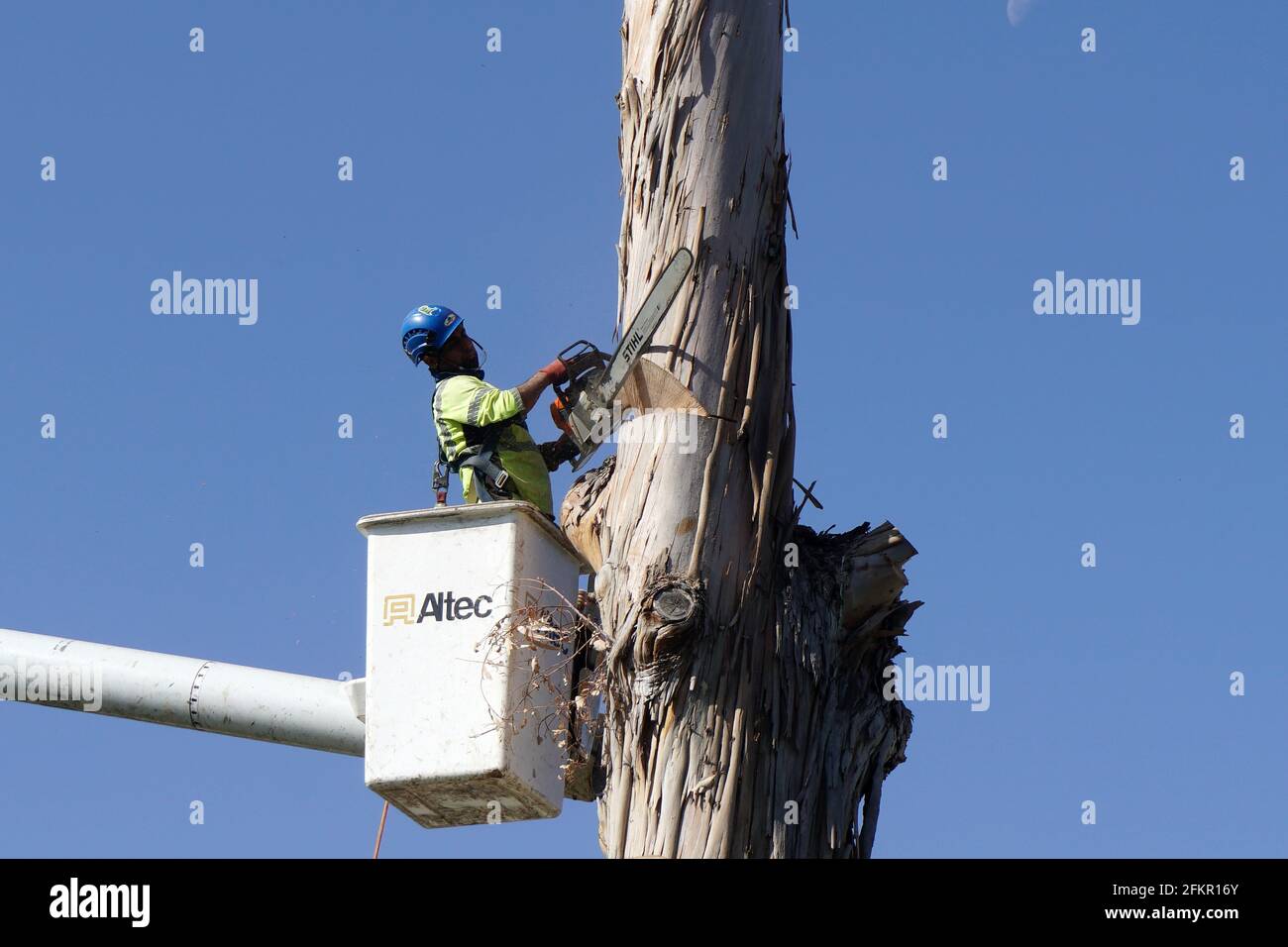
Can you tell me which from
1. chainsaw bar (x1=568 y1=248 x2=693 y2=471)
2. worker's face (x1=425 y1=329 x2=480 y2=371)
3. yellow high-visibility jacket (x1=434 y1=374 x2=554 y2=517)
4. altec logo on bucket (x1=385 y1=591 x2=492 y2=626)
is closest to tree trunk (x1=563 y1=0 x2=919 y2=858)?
chainsaw bar (x1=568 y1=248 x2=693 y2=471)

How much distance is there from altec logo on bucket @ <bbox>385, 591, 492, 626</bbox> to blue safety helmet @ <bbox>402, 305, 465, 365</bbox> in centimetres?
174

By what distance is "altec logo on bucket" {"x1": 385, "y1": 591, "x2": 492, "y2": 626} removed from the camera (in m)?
7.64

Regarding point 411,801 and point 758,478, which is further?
point 411,801

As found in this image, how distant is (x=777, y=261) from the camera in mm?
7316

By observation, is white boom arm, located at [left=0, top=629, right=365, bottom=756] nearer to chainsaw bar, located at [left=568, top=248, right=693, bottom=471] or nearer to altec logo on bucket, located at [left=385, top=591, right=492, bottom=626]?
altec logo on bucket, located at [left=385, top=591, right=492, bottom=626]

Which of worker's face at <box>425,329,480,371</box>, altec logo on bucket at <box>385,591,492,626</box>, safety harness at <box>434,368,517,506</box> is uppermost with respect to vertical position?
worker's face at <box>425,329,480,371</box>

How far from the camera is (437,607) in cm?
769

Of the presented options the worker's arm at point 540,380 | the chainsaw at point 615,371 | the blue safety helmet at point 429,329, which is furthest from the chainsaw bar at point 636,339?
the blue safety helmet at point 429,329

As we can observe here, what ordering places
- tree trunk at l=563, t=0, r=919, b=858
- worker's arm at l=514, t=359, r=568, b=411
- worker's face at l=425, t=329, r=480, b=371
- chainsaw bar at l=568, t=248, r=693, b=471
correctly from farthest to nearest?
1. worker's face at l=425, t=329, r=480, b=371
2. worker's arm at l=514, t=359, r=568, b=411
3. chainsaw bar at l=568, t=248, r=693, b=471
4. tree trunk at l=563, t=0, r=919, b=858

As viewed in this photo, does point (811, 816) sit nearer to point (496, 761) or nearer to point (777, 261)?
point (496, 761)
